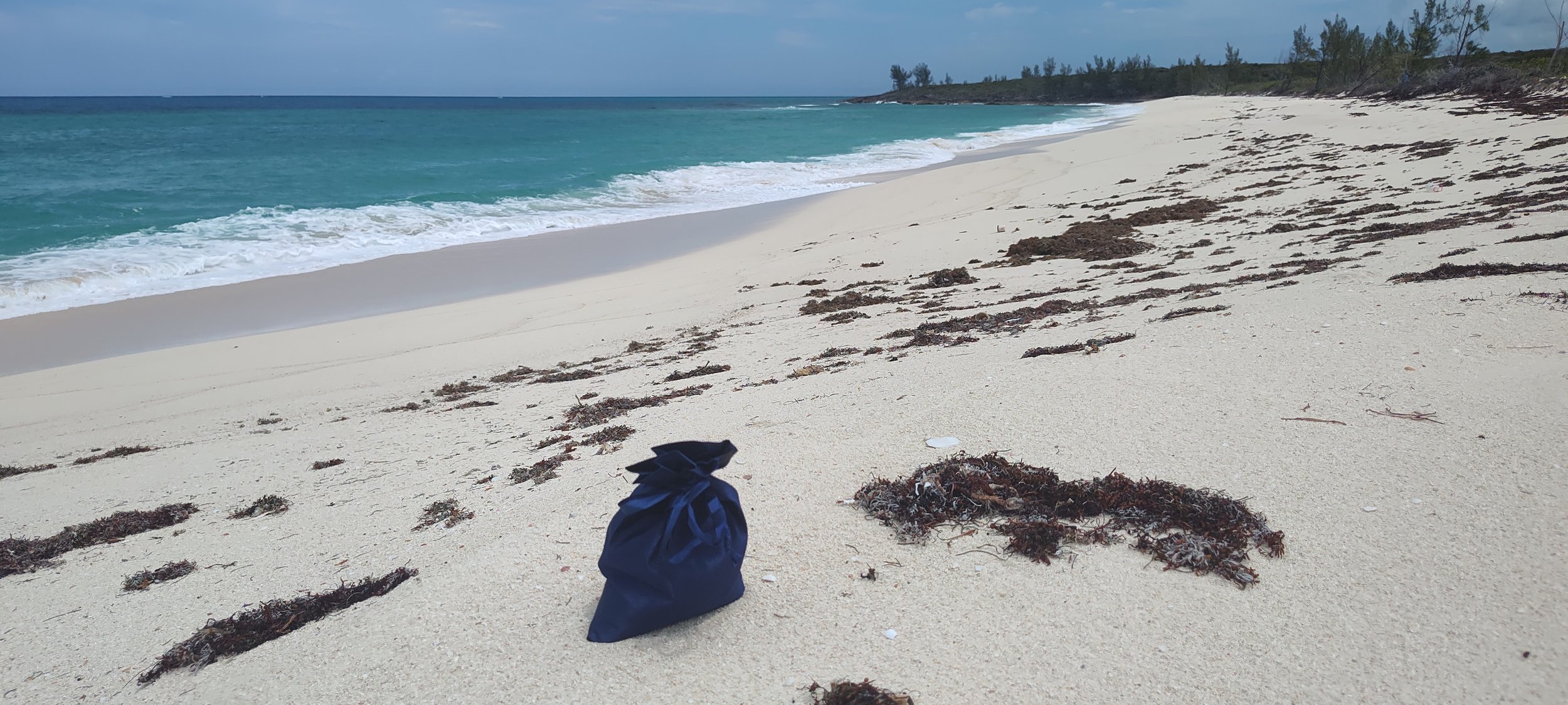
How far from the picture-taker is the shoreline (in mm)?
8492

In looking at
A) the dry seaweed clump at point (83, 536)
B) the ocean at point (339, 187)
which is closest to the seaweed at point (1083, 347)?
the dry seaweed clump at point (83, 536)

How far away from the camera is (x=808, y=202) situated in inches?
701

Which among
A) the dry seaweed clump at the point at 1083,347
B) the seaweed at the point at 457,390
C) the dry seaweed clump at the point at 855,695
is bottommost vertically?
the seaweed at the point at 457,390

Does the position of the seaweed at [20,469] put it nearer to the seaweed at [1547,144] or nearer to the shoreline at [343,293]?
the shoreline at [343,293]

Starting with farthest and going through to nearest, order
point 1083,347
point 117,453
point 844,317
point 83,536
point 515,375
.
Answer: point 844,317
point 515,375
point 117,453
point 1083,347
point 83,536

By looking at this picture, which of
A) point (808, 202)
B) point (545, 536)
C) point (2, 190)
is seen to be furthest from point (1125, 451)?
point (2, 190)

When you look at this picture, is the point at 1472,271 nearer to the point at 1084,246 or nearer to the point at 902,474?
the point at 1084,246

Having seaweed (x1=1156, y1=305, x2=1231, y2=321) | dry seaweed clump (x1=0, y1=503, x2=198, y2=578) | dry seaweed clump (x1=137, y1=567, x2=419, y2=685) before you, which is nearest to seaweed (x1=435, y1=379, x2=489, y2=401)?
dry seaweed clump (x1=0, y1=503, x2=198, y2=578)

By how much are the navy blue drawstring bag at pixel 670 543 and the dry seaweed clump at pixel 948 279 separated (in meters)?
6.02

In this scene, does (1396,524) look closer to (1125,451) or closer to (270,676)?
(1125,451)

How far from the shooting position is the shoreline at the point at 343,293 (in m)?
8.49

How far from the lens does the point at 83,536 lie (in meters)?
3.62

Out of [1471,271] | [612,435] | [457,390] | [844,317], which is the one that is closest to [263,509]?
[612,435]

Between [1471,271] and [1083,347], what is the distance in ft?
8.42
